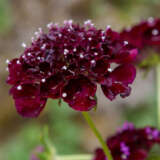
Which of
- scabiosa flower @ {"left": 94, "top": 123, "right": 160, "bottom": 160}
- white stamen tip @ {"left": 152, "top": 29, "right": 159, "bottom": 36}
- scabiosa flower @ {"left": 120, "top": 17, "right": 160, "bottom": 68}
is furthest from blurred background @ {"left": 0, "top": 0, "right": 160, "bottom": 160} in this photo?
scabiosa flower @ {"left": 94, "top": 123, "right": 160, "bottom": 160}

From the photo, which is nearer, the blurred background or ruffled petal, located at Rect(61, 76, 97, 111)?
ruffled petal, located at Rect(61, 76, 97, 111)

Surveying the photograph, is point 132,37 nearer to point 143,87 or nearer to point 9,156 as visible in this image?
point 9,156

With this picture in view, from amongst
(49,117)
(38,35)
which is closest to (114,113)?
(49,117)

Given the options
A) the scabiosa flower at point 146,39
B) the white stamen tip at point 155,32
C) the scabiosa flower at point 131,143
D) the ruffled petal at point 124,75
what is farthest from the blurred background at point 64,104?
the ruffled petal at point 124,75

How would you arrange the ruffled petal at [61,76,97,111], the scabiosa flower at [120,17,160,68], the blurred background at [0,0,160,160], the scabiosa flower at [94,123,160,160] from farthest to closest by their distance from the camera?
the blurred background at [0,0,160,160], the scabiosa flower at [120,17,160,68], the scabiosa flower at [94,123,160,160], the ruffled petal at [61,76,97,111]

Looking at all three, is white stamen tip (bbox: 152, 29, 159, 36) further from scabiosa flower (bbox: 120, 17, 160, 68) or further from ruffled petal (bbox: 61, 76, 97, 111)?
ruffled petal (bbox: 61, 76, 97, 111)

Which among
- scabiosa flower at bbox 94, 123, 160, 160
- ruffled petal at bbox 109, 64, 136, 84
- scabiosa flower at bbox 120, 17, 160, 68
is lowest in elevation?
scabiosa flower at bbox 94, 123, 160, 160
